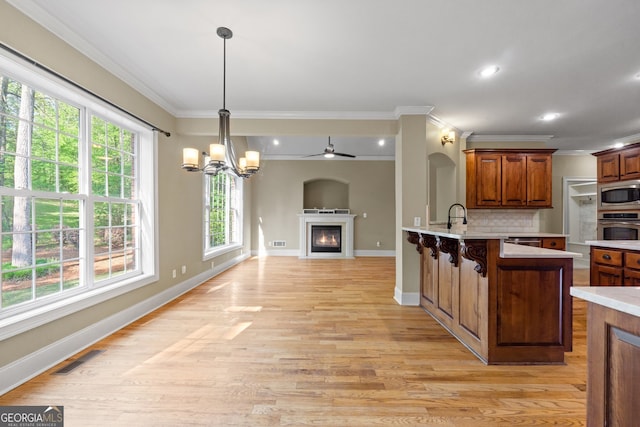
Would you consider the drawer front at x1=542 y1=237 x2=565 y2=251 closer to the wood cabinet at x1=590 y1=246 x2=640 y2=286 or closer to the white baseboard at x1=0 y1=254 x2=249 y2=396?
the wood cabinet at x1=590 y1=246 x2=640 y2=286

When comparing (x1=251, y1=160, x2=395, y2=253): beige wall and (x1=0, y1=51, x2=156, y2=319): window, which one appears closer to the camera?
(x1=0, y1=51, x2=156, y2=319): window

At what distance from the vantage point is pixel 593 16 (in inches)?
77.4

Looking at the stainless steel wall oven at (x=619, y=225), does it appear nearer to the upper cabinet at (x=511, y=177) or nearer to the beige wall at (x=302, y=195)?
the upper cabinet at (x=511, y=177)

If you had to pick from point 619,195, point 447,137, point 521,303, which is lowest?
point 521,303

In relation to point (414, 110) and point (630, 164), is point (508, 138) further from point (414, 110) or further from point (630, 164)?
point (414, 110)

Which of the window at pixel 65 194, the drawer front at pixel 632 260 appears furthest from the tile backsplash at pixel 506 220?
the window at pixel 65 194

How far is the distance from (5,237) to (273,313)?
94.2 inches

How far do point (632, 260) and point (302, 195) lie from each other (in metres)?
6.43

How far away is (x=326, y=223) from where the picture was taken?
303 inches

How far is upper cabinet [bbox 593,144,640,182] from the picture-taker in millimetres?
3815

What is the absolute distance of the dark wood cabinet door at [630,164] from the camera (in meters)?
3.79

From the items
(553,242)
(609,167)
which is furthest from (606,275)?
(609,167)

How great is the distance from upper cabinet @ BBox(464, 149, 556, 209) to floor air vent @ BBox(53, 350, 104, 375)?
17.8 ft

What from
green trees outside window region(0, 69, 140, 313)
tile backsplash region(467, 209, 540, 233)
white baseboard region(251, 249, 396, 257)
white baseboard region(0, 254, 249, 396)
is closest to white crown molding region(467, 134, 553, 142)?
tile backsplash region(467, 209, 540, 233)
